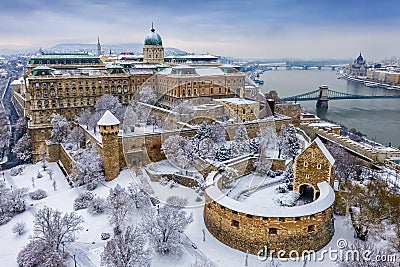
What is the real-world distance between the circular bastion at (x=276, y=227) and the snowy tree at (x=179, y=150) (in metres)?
5.52

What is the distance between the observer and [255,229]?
11523 millimetres

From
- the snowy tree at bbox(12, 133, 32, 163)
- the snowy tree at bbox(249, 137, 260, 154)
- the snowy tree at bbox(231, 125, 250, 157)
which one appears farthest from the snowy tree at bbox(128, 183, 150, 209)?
the snowy tree at bbox(12, 133, 32, 163)

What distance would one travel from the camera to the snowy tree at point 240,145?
17703 mm

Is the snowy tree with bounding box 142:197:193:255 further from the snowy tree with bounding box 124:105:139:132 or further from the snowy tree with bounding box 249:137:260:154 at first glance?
the snowy tree with bounding box 124:105:139:132

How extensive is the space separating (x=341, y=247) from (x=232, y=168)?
19.9 ft

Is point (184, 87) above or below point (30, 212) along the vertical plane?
above

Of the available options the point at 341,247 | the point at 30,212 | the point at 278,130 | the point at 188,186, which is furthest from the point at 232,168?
the point at 30,212

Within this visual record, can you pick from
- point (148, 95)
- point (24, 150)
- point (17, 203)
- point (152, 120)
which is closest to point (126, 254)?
point (17, 203)

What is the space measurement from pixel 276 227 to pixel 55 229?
7.56 metres

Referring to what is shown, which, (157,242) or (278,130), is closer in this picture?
(157,242)

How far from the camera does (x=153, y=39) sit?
3803 cm

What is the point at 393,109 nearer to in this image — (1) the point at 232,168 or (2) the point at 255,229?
(1) the point at 232,168

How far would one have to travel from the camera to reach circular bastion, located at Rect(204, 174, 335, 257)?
37.2 feet

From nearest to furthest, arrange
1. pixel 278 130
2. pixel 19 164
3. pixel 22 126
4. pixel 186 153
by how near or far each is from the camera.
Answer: pixel 186 153 < pixel 278 130 < pixel 19 164 < pixel 22 126
